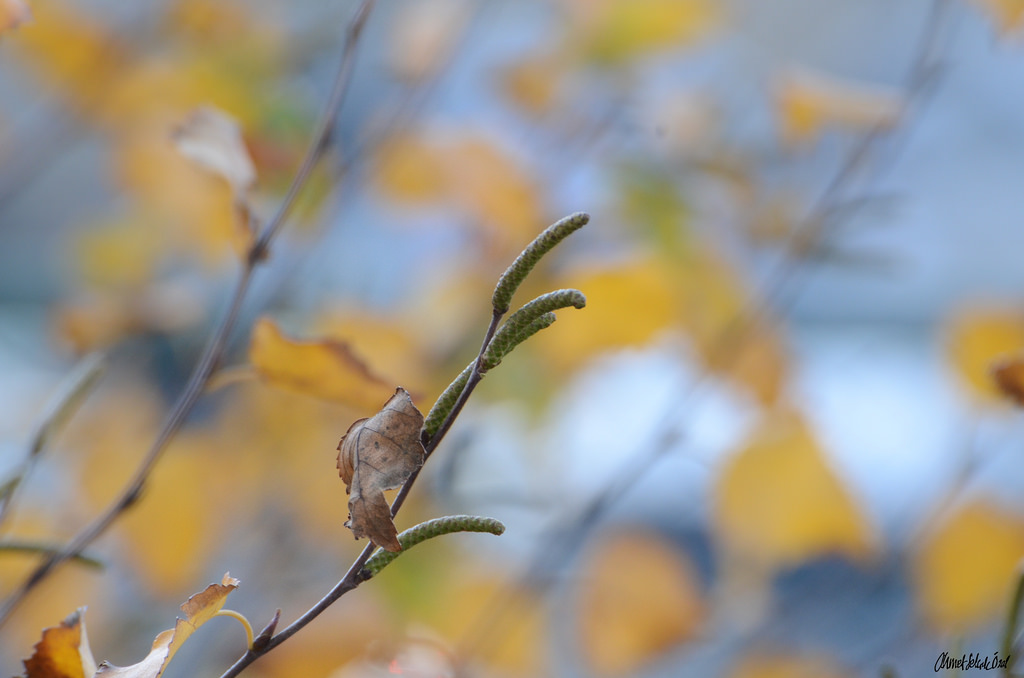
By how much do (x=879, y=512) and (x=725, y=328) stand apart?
81 centimetres

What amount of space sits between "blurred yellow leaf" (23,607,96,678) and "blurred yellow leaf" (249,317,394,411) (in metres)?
0.09

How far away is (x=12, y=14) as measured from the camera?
0.21 meters

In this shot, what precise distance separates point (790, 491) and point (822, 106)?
0.92ft

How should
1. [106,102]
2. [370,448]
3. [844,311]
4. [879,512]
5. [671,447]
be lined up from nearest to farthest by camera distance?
[370,448], [671,447], [106,102], [879,512], [844,311]

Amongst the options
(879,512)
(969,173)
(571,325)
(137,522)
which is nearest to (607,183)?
(571,325)

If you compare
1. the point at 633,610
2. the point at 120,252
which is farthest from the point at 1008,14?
the point at 120,252

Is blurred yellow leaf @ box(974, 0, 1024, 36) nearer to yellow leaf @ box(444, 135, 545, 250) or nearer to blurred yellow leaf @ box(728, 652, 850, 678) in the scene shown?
yellow leaf @ box(444, 135, 545, 250)

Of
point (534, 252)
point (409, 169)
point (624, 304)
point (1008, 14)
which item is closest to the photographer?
point (534, 252)

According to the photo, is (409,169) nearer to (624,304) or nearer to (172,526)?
(624,304)

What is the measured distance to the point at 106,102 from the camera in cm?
71

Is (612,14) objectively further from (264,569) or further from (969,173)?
(969,173)

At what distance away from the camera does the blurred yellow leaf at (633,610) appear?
628 mm

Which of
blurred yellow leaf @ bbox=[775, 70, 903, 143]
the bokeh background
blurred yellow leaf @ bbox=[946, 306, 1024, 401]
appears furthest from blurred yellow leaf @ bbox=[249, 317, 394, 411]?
blurred yellow leaf @ bbox=[946, 306, 1024, 401]

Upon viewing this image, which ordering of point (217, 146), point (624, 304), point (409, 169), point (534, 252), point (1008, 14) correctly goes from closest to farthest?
1. point (534, 252)
2. point (217, 146)
3. point (1008, 14)
4. point (624, 304)
5. point (409, 169)
